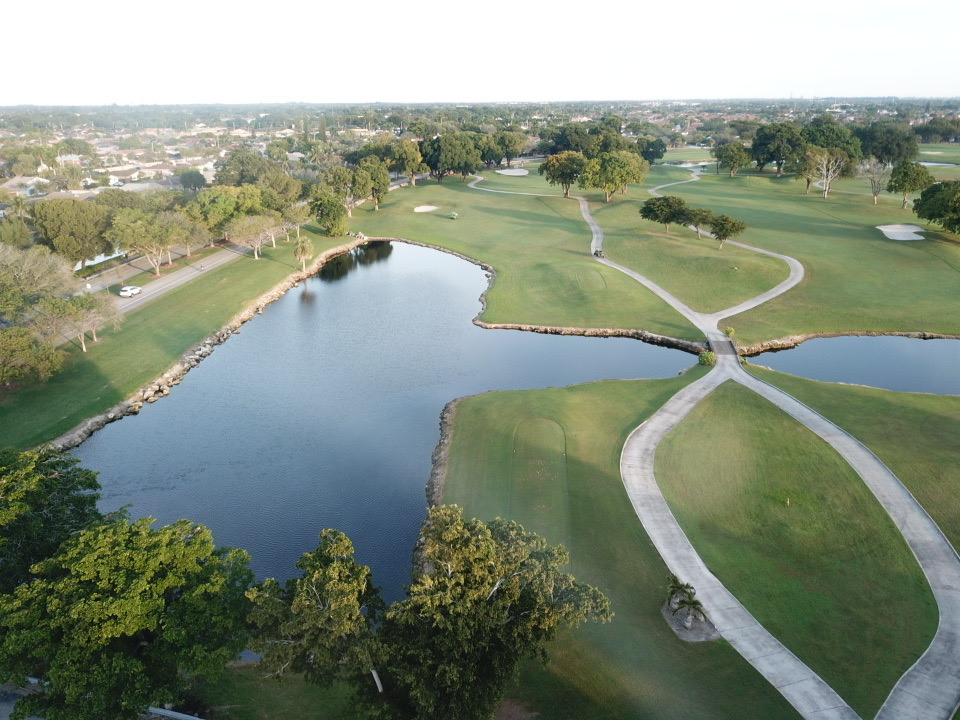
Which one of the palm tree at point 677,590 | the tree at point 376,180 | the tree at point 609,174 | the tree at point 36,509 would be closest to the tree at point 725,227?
the tree at point 609,174

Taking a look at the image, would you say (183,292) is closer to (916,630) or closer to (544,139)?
(916,630)

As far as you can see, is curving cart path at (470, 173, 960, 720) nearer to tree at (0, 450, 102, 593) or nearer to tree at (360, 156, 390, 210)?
tree at (0, 450, 102, 593)

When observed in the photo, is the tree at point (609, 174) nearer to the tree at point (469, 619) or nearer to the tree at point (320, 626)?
the tree at point (469, 619)

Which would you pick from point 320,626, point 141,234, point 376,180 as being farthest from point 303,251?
point 320,626

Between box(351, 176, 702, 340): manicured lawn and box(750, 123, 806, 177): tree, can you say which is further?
box(750, 123, 806, 177): tree

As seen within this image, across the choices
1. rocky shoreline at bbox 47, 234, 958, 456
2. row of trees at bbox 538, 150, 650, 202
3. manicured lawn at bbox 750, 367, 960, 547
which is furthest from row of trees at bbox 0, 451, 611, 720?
row of trees at bbox 538, 150, 650, 202

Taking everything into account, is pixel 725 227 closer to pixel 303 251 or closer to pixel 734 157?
pixel 303 251

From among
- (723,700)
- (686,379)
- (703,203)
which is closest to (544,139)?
(703,203)
